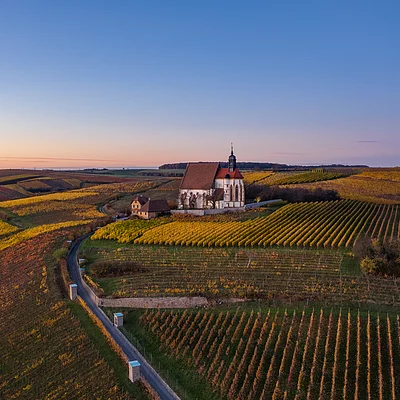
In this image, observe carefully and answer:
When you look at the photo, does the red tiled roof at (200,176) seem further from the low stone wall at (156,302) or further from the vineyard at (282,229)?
the low stone wall at (156,302)

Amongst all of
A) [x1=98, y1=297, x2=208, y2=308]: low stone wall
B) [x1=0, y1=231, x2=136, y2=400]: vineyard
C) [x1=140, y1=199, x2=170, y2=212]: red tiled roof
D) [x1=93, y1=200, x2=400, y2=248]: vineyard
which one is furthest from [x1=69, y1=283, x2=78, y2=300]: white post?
[x1=140, y1=199, x2=170, y2=212]: red tiled roof

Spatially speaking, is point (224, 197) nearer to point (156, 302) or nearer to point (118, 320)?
point (156, 302)

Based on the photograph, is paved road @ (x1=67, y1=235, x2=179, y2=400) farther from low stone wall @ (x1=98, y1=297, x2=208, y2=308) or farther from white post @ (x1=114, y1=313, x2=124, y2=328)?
low stone wall @ (x1=98, y1=297, x2=208, y2=308)

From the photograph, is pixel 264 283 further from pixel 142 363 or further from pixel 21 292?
pixel 21 292

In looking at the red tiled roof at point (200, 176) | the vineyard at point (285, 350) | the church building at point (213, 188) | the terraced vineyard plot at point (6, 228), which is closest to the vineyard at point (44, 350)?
the vineyard at point (285, 350)

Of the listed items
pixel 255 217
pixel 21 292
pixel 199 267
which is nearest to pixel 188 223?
pixel 255 217

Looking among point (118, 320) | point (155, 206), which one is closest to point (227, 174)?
point (155, 206)
